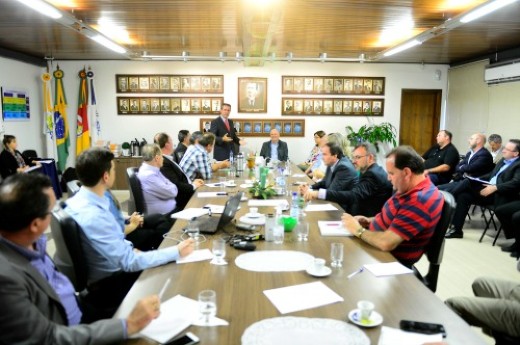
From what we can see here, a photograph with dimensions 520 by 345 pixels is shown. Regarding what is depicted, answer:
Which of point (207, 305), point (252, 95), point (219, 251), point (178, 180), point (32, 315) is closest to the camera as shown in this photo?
point (32, 315)

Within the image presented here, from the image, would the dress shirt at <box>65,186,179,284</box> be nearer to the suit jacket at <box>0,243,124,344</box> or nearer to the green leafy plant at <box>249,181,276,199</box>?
the suit jacket at <box>0,243,124,344</box>

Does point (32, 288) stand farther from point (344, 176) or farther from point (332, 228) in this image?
point (344, 176)

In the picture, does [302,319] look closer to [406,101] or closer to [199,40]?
[199,40]

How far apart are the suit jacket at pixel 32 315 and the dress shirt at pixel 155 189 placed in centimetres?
Result: 258

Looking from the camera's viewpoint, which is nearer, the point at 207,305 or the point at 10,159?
the point at 207,305

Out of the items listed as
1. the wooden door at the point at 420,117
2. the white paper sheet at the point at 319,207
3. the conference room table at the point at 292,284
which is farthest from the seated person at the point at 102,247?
the wooden door at the point at 420,117

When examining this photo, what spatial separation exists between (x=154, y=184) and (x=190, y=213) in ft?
3.07

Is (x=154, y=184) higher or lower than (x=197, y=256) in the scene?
higher

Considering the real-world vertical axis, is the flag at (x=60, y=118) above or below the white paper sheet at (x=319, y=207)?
above

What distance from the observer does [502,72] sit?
7.05 metres

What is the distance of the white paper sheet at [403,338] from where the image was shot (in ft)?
4.54

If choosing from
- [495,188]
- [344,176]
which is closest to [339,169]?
[344,176]

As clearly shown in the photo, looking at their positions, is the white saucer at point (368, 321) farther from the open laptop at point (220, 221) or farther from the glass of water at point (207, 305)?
the open laptop at point (220, 221)

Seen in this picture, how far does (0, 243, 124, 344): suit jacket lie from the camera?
1176 millimetres
